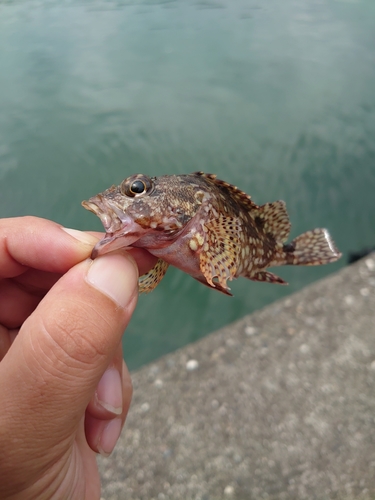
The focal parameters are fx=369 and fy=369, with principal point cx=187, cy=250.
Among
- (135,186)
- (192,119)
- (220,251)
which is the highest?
(135,186)

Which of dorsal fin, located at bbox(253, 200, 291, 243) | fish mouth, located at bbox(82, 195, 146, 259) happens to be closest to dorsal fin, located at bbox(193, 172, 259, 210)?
dorsal fin, located at bbox(253, 200, 291, 243)

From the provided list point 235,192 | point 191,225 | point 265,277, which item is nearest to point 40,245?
point 191,225

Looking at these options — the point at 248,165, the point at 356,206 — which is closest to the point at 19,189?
the point at 248,165

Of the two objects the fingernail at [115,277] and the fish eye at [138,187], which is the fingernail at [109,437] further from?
the fish eye at [138,187]

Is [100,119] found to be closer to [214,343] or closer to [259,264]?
[214,343]

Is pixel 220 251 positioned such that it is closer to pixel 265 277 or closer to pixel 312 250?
pixel 265 277

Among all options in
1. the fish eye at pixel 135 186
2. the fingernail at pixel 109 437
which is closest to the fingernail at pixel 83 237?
the fish eye at pixel 135 186
